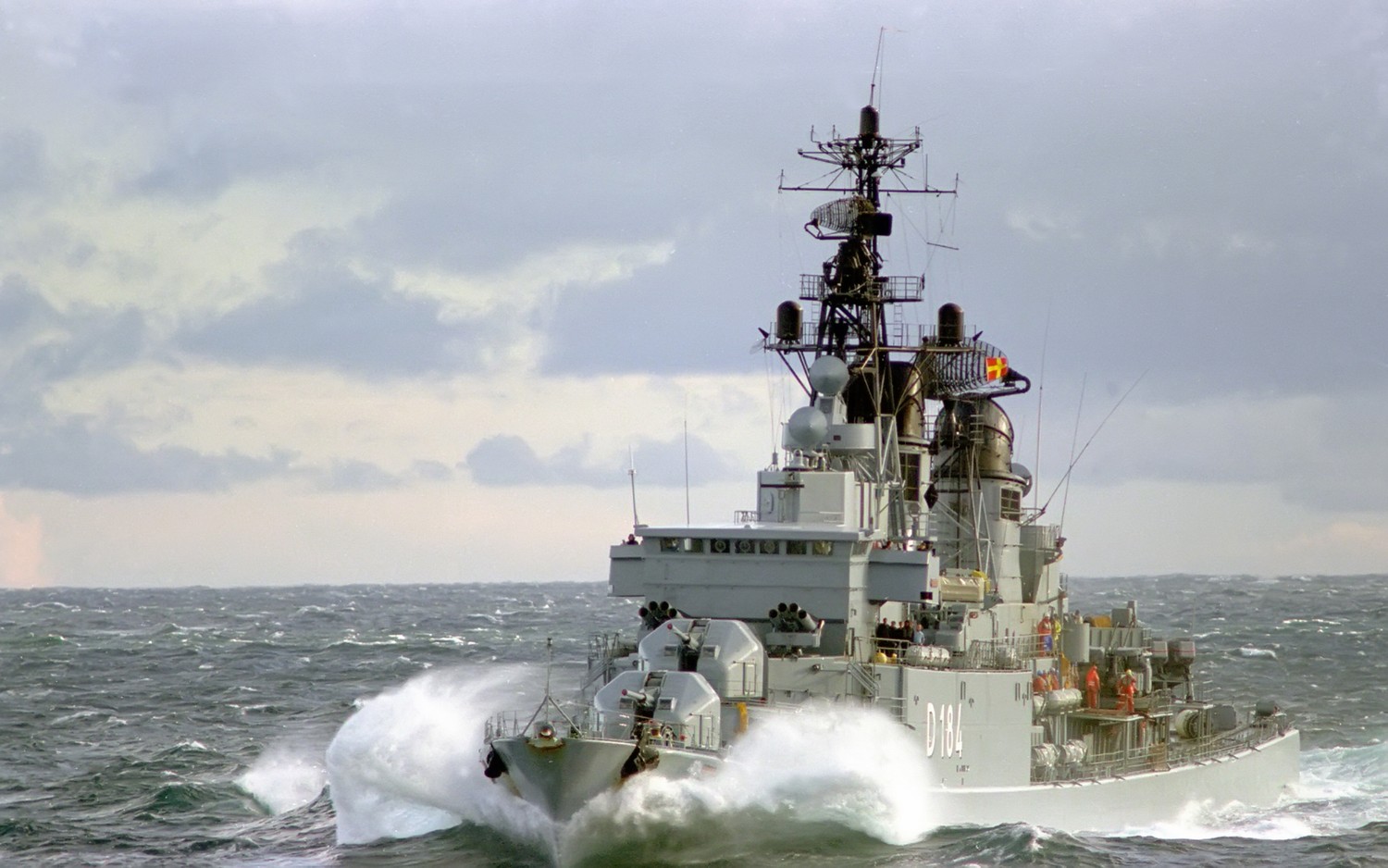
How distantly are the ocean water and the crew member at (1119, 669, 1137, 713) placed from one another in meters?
2.33

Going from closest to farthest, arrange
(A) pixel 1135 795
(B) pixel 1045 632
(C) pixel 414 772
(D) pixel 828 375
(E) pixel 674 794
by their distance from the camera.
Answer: (E) pixel 674 794 < (C) pixel 414 772 < (D) pixel 828 375 < (A) pixel 1135 795 < (B) pixel 1045 632

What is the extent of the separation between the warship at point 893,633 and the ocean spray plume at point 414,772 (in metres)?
0.77

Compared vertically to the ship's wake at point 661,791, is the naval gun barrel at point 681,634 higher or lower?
higher

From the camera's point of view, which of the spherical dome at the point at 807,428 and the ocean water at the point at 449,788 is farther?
the spherical dome at the point at 807,428

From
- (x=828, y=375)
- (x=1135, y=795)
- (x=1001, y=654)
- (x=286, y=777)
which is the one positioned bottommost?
(x=286, y=777)

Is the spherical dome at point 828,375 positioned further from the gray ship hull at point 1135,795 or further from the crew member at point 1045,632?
the gray ship hull at point 1135,795

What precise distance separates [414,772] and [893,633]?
26.0 ft

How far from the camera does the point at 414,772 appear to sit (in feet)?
83.5

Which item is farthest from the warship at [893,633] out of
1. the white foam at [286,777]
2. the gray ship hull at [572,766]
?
the white foam at [286,777]

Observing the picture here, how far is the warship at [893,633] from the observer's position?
24172 mm

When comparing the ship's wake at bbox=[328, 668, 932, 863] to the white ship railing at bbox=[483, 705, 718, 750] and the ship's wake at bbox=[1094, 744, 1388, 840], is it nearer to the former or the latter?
the white ship railing at bbox=[483, 705, 718, 750]

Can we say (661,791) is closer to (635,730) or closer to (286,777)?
(635,730)

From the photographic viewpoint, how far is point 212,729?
146 feet

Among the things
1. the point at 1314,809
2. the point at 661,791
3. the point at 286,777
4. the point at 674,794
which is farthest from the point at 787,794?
the point at 1314,809
